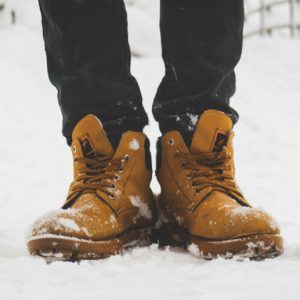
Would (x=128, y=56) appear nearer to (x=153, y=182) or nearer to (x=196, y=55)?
(x=196, y=55)

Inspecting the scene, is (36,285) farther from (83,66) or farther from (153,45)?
(153,45)

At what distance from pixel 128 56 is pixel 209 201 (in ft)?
1.32

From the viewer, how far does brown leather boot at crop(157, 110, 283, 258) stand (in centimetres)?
106

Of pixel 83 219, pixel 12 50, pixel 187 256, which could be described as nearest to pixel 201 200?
pixel 187 256

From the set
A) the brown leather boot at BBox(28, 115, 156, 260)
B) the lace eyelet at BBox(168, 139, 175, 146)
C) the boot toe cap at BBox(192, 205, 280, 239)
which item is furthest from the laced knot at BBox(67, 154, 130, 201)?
the boot toe cap at BBox(192, 205, 280, 239)

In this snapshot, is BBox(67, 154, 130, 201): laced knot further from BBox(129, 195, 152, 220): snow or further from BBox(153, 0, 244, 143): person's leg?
BBox(153, 0, 244, 143): person's leg

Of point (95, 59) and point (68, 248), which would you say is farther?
point (95, 59)

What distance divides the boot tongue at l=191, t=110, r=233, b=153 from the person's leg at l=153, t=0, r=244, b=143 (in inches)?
0.7

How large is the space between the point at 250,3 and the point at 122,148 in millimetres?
10612

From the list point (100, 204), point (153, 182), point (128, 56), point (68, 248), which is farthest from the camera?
point (153, 182)

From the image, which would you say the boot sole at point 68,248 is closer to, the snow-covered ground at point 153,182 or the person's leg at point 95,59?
the snow-covered ground at point 153,182

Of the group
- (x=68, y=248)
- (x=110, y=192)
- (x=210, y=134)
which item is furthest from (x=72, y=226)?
(x=210, y=134)

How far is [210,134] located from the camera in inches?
48.1

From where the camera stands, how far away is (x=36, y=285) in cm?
86
